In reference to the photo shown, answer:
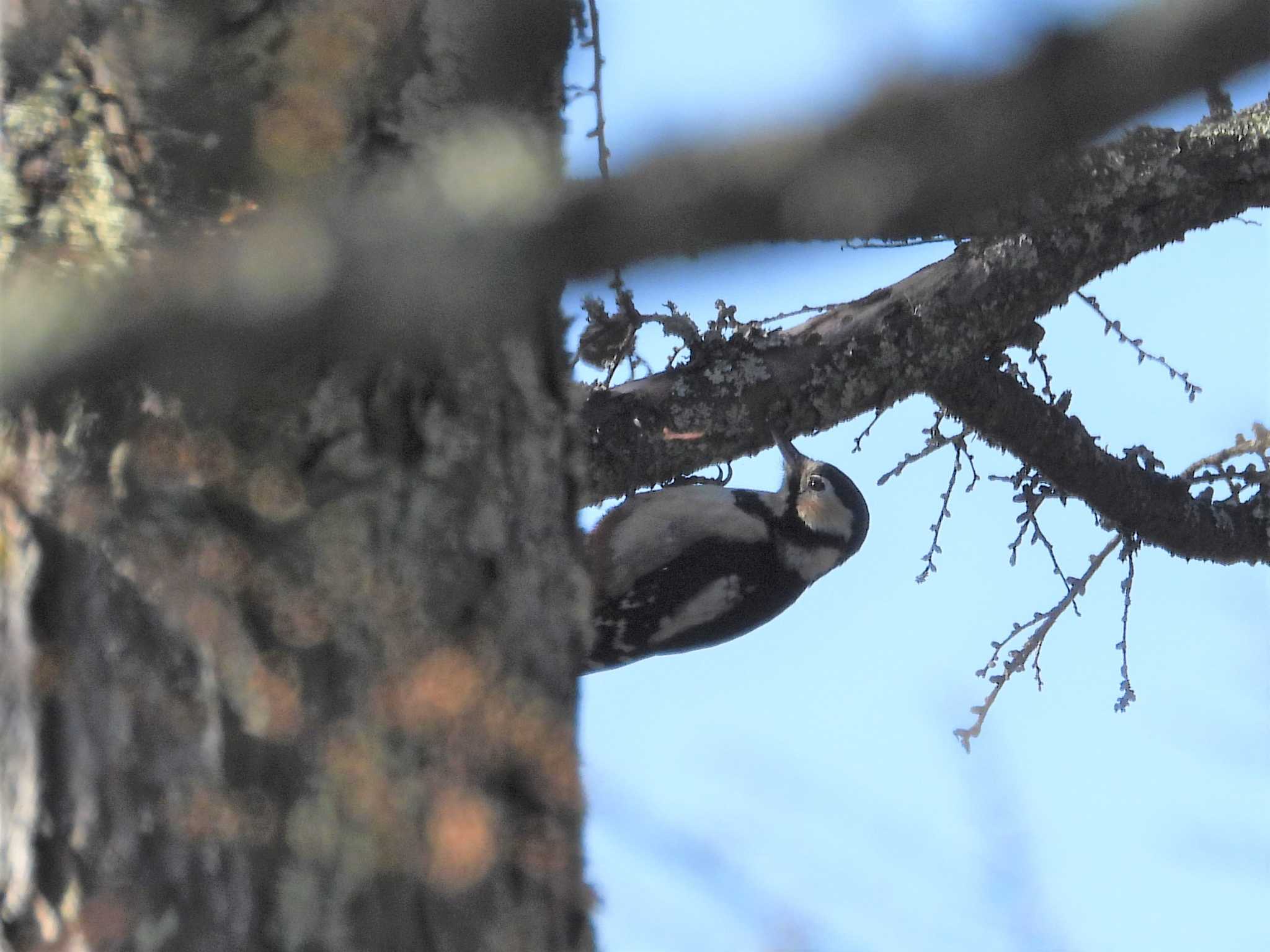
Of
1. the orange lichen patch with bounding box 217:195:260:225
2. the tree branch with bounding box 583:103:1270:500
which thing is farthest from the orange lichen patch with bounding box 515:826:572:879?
the tree branch with bounding box 583:103:1270:500

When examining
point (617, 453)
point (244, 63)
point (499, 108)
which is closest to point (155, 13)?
point (244, 63)

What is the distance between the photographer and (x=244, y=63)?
4.97 feet

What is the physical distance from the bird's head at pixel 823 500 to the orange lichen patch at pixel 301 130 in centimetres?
332

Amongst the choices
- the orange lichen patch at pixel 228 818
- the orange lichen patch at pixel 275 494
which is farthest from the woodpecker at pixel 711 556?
the orange lichen patch at pixel 228 818

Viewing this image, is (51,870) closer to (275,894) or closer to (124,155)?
(275,894)

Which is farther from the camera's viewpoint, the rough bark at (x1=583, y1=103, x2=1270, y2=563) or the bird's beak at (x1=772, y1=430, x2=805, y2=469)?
the bird's beak at (x1=772, y1=430, x2=805, y2=469)

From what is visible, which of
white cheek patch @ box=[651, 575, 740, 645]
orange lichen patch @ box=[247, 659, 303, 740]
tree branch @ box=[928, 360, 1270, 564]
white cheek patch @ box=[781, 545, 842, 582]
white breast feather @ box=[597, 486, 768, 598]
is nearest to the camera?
orange lichen patch @ box=[247, 659, 303, 740]

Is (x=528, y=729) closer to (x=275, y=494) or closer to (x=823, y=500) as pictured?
(x=275, y=494)

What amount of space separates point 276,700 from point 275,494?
249mm

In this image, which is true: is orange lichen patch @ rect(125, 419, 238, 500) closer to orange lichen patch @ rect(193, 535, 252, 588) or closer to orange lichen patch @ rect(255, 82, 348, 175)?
orange lichen patch @ rect(193, 535, 252, 588)

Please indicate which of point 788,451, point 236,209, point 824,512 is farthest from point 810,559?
point 236,209

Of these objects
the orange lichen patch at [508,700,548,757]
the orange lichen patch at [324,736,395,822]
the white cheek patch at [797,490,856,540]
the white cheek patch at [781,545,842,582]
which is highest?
the white cheek patch at [797,490,856,540]

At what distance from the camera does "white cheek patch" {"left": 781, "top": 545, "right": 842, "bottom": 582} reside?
4.72 m

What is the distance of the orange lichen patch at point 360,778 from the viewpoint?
141cm
